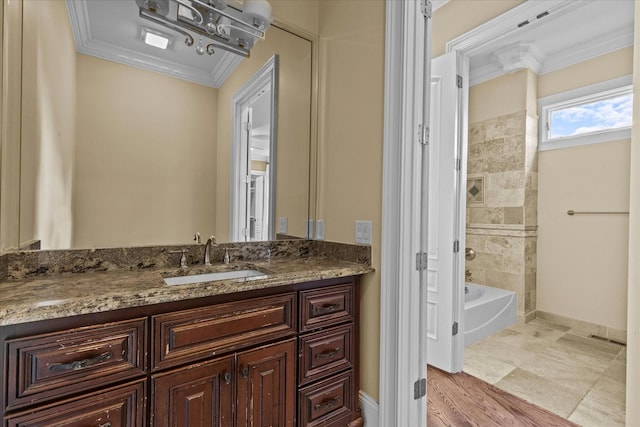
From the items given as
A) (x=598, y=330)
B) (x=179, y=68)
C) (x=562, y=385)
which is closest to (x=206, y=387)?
(x=179, y=68)

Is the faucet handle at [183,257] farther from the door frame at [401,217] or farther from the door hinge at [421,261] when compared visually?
the door hinge at [421,261]

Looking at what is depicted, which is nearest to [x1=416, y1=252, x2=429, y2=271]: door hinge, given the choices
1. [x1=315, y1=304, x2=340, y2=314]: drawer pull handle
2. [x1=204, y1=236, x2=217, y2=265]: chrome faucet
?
[x1=315, y1=304, x2=340, y2=314]: drawer pull handle

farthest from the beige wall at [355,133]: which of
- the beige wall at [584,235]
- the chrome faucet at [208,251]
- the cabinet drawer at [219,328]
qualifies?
the beige wall at [584,235]

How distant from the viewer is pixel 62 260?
1.34 metres

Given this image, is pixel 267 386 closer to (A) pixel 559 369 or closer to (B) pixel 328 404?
(B) pixel 328 404

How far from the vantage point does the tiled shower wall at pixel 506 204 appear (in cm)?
347

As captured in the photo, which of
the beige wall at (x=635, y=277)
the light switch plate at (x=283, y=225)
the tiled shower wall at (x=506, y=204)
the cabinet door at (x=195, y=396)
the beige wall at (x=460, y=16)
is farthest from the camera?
the tiled shower wall at (x=506, y=204)

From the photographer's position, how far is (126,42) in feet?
4.91

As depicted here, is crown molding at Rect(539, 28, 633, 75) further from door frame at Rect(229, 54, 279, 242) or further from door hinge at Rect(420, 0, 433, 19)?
door frame at Rect(229, 54, 279, 242)

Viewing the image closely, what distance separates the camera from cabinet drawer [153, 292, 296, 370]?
3.59ft

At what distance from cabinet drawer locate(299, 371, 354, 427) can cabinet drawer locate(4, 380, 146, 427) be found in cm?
69

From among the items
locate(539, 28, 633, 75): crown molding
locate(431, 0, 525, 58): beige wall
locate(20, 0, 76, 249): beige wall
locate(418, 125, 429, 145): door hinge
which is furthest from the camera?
locate(539, 28, 633, 75): crown molding

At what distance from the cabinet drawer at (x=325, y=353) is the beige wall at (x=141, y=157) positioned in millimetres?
825

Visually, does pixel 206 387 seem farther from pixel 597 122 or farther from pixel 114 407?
pixel 597 122
